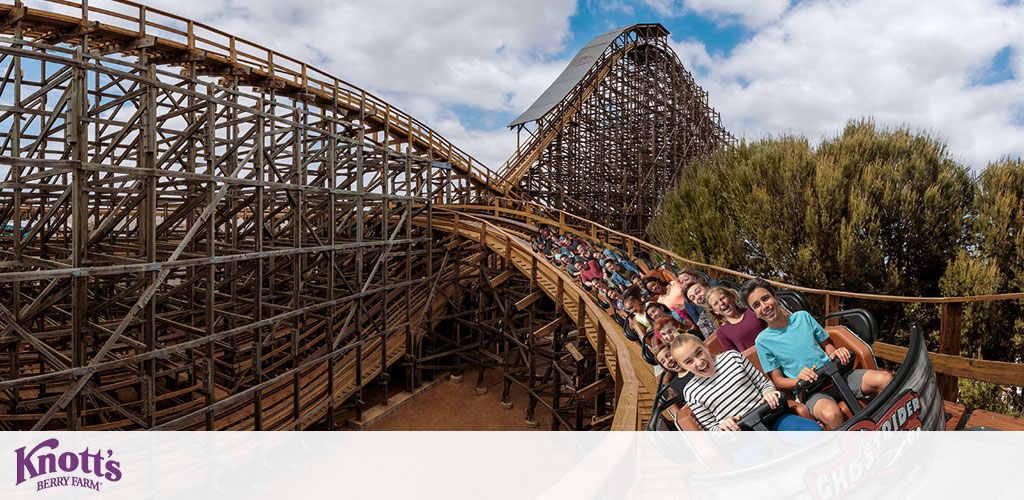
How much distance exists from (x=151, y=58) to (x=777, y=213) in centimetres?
1219

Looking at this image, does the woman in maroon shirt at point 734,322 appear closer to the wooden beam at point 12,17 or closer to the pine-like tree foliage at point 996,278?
the pine-like tree foliage at point 996,278

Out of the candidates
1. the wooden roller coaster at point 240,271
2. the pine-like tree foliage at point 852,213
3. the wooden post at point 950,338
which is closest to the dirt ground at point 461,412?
the wooden roller coaster at point 240,271

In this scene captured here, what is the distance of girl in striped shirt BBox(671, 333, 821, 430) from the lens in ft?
8.20

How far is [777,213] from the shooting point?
10.1 metres

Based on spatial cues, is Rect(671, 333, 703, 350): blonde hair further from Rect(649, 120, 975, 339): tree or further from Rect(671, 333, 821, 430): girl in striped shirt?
Rect(649, 120, 975, 339): tree

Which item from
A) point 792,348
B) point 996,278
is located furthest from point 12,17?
point 996,278

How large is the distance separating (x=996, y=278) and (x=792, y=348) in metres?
7.74

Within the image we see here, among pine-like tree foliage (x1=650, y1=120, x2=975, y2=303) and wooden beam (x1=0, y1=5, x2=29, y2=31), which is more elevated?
wooden beam (x1=0, y1=5, x2=29, y2=31)

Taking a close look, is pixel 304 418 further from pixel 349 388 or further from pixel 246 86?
pixel 246 86
